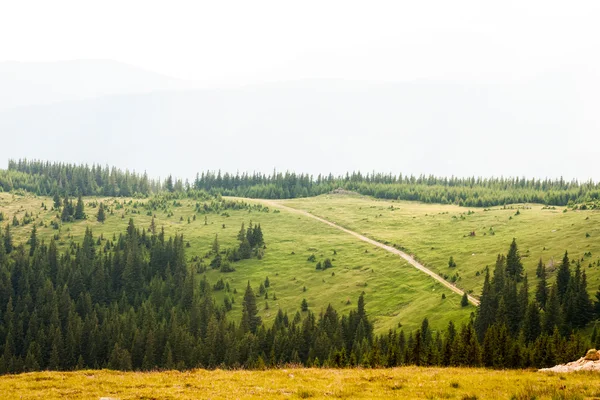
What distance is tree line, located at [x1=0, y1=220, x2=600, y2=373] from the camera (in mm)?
60781

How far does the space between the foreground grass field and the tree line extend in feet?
51.7

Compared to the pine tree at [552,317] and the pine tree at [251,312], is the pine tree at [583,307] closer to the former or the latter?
the pine tree at [552,317]

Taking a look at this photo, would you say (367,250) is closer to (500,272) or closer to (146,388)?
(500,272)

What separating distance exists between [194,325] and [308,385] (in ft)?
329

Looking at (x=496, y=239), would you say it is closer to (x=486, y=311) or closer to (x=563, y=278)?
(x=563, y=278)

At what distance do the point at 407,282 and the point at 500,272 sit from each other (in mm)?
33978

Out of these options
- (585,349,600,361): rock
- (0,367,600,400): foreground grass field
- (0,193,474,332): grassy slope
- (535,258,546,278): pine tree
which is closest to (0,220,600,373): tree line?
(535,258,546,278): pine tree

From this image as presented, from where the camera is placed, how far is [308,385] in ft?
118

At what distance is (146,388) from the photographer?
1409 inches

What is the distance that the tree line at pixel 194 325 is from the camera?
60781 millimetres

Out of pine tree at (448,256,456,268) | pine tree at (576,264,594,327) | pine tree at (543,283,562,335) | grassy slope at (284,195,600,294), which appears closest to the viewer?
pine tree at (543,283,562,335)

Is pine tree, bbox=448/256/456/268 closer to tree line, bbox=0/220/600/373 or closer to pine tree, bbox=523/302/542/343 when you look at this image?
tree line, bbox=0/220/600/373

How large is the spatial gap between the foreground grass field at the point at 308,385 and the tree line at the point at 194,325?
1575 centimetres

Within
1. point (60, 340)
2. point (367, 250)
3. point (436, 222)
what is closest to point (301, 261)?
point (367, 250)
